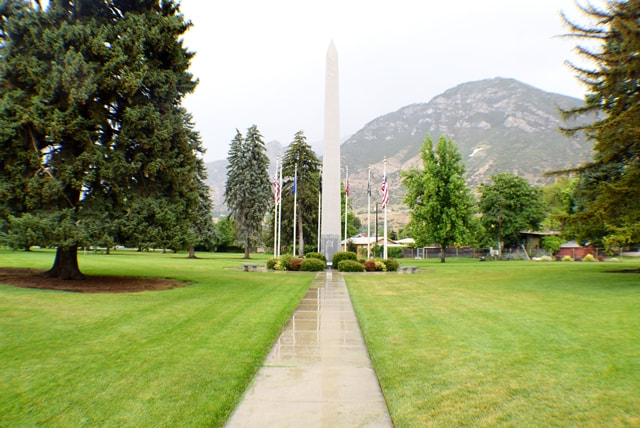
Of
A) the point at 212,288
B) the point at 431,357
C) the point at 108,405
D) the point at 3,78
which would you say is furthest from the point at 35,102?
the point at 431,357

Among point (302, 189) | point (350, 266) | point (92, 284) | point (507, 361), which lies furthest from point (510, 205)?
point (507, 361)

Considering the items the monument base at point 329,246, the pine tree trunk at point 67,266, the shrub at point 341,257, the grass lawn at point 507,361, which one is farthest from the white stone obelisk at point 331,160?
the grass lawn at point 507,361

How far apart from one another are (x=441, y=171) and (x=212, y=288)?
31429 mm

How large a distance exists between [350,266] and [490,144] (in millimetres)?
134742

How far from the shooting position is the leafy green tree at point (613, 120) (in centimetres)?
1399

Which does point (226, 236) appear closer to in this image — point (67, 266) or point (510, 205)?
point (510, 205)

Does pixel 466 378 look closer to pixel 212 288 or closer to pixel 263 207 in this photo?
pixel 212 288

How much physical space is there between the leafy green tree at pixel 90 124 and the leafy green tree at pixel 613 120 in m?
14.9

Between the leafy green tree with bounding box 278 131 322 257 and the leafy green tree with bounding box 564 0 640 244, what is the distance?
32.3 m

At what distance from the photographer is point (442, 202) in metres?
40.1

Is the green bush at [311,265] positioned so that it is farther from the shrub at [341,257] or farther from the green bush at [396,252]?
the green bush at [396,252]

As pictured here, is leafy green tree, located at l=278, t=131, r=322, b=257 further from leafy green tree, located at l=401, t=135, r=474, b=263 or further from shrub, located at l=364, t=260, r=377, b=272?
shrub, located at l=364, t=260, r=377, b=272

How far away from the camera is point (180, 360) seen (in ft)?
18.5

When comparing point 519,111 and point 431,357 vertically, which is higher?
point 519,111
